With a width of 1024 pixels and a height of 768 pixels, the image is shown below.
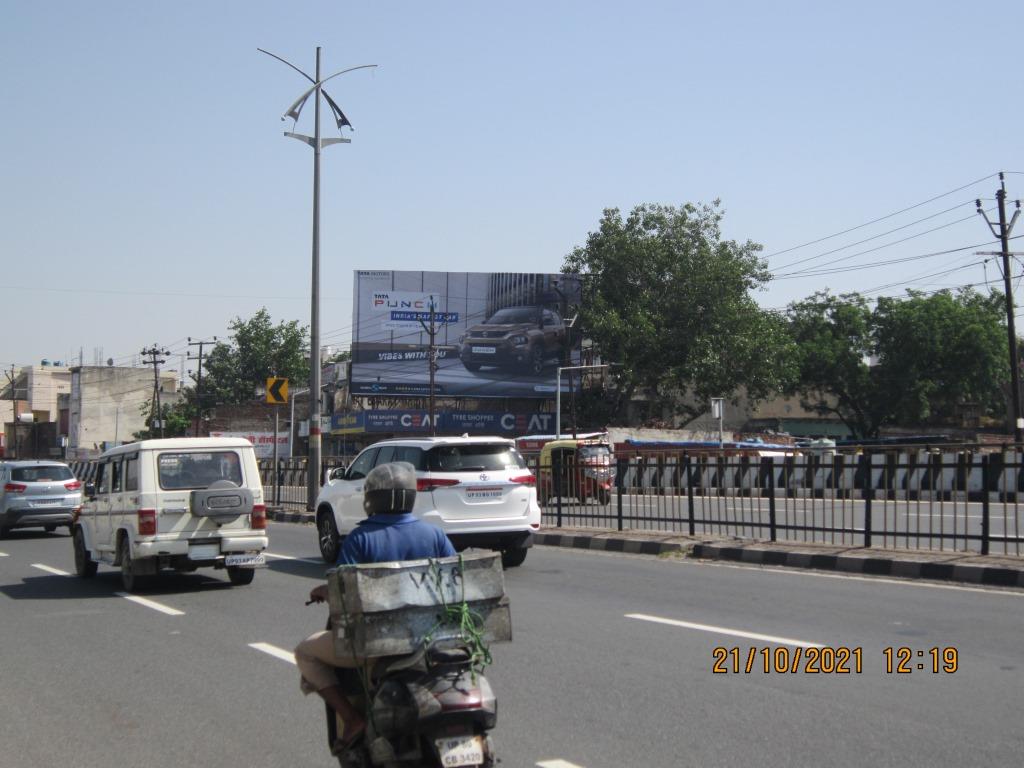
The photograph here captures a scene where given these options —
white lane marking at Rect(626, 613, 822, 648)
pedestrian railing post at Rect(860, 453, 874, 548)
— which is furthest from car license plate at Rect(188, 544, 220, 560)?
pedestrian railing post at Rect(860, 453, 874, 548)

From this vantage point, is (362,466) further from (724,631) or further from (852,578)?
(724,631)

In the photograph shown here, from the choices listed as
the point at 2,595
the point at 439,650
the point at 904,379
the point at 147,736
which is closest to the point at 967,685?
the point at 439,650

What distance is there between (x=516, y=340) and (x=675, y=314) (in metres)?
10.5

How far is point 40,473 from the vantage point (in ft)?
73.3

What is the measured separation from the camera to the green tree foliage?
2527 inches

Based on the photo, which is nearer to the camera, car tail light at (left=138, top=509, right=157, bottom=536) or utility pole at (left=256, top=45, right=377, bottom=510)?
car tail light at (left=138, top=509, right=157, bottom=536)

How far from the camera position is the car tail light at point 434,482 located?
13602 mm

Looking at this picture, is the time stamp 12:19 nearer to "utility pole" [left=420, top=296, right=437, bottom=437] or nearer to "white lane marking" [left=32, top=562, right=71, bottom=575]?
"white lane marking" [left=32, top=562, right=71, bottom=575]

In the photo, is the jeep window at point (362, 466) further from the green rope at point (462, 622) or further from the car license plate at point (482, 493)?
the green rope at point (462, 622)

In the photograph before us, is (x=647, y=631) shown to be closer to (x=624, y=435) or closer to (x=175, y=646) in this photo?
(x=175, y=646)

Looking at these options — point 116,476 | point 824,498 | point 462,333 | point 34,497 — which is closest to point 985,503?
point 824,498

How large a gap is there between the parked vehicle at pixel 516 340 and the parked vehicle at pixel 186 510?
1815 inches

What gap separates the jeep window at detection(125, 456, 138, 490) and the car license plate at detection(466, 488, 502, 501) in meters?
4.09

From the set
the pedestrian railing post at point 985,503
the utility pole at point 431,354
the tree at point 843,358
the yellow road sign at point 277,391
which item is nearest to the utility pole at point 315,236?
the yellow road sign at point 277,391
